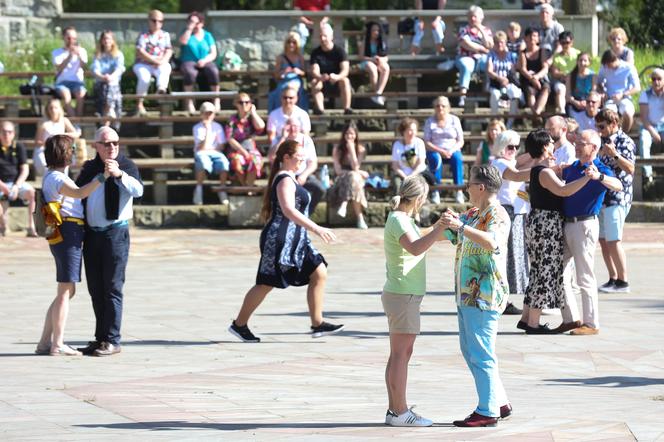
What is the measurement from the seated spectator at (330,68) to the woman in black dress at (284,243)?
10.7 meters

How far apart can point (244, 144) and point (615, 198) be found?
735 cm

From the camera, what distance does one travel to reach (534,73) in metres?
22.9

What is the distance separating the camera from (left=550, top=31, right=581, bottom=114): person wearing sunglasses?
22.7 metres

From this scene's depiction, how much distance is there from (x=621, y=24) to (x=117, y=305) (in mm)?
21310

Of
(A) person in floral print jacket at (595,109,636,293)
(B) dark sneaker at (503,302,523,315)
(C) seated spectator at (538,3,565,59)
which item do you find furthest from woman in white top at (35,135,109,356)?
(C) seated spectator at (538,3,565,59)

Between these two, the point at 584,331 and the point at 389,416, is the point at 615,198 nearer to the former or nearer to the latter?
the point at 584,331

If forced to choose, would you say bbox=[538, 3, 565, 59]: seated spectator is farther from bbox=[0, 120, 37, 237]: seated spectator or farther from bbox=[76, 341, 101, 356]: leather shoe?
bbox=[76, 341, 101, 356]: leather shoe

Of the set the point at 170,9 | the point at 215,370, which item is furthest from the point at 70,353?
the point at 170,9

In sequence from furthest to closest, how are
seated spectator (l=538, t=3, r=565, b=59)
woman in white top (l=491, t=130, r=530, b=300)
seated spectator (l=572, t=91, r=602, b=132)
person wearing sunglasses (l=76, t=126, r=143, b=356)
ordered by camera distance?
seated spectator (l=538, t=3, r=565, b=59) → seated spectator (l=572, t=91, r=602, b=132) → woman in white top (l=491, t=130, r=530, b=300) → person wearing sunglasses (l=76, t=126, r=143, b=356)

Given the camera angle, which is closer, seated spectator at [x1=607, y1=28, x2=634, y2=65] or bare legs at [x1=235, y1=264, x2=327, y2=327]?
bare legs at [x1=235, y1=264, x2=327, y2=327]

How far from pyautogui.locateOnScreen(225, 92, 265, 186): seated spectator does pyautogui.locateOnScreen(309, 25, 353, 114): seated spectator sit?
69.6 inches

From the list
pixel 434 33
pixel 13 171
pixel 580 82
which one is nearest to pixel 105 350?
pixel 13 171

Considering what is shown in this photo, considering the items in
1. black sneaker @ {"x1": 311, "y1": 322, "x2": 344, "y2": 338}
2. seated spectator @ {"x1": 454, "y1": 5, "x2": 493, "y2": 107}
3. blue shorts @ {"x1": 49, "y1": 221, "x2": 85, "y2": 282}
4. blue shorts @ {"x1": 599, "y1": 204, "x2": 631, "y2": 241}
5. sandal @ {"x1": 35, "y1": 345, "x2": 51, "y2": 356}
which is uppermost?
seated spectator @ {"x1": 454, "y1": 5, "x2": 493, "y2": 107}

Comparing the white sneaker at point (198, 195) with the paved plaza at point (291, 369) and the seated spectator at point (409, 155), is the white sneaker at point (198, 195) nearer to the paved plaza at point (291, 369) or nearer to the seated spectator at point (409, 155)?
the seated spectator at point (409, 155)
